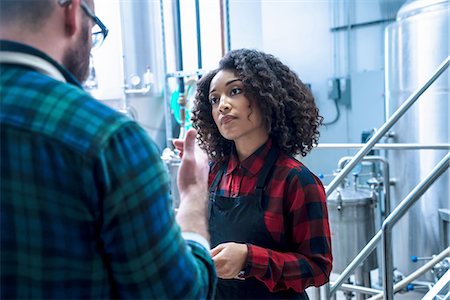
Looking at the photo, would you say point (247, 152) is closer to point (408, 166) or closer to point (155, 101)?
point (408, 166)

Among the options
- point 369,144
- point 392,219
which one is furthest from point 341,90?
point 392,219

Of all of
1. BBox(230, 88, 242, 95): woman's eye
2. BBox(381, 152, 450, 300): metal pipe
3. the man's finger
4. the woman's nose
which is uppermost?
BBox(230, 88, 242, 95): woman's eye

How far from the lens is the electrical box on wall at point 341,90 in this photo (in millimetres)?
4047

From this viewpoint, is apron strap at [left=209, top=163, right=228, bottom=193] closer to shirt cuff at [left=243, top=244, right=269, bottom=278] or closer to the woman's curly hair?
the woman's curly hair

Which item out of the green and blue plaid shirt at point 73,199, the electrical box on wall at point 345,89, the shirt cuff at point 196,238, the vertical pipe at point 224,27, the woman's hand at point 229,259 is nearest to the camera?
the green and blue plaid shirt at point 73,199

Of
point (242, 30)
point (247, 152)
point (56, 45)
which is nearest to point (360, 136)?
point (242, 30)

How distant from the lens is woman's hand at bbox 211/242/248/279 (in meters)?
0.86

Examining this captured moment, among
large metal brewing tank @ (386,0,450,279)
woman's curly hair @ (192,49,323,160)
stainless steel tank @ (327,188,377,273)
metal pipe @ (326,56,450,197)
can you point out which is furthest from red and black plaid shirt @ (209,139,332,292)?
large metal brewing tank @ (386,0,450,279)

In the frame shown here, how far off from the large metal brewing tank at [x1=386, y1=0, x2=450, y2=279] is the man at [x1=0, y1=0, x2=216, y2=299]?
217 cm

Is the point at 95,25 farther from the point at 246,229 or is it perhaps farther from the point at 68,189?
the point at 246,229

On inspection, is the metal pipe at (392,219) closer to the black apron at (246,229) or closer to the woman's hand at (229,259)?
the black apron at (246,229)

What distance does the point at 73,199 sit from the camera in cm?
49

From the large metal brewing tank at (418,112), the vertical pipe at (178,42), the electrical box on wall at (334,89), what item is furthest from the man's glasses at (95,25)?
the electrical box on wall at (334,89)

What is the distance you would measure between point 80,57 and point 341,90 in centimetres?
374
